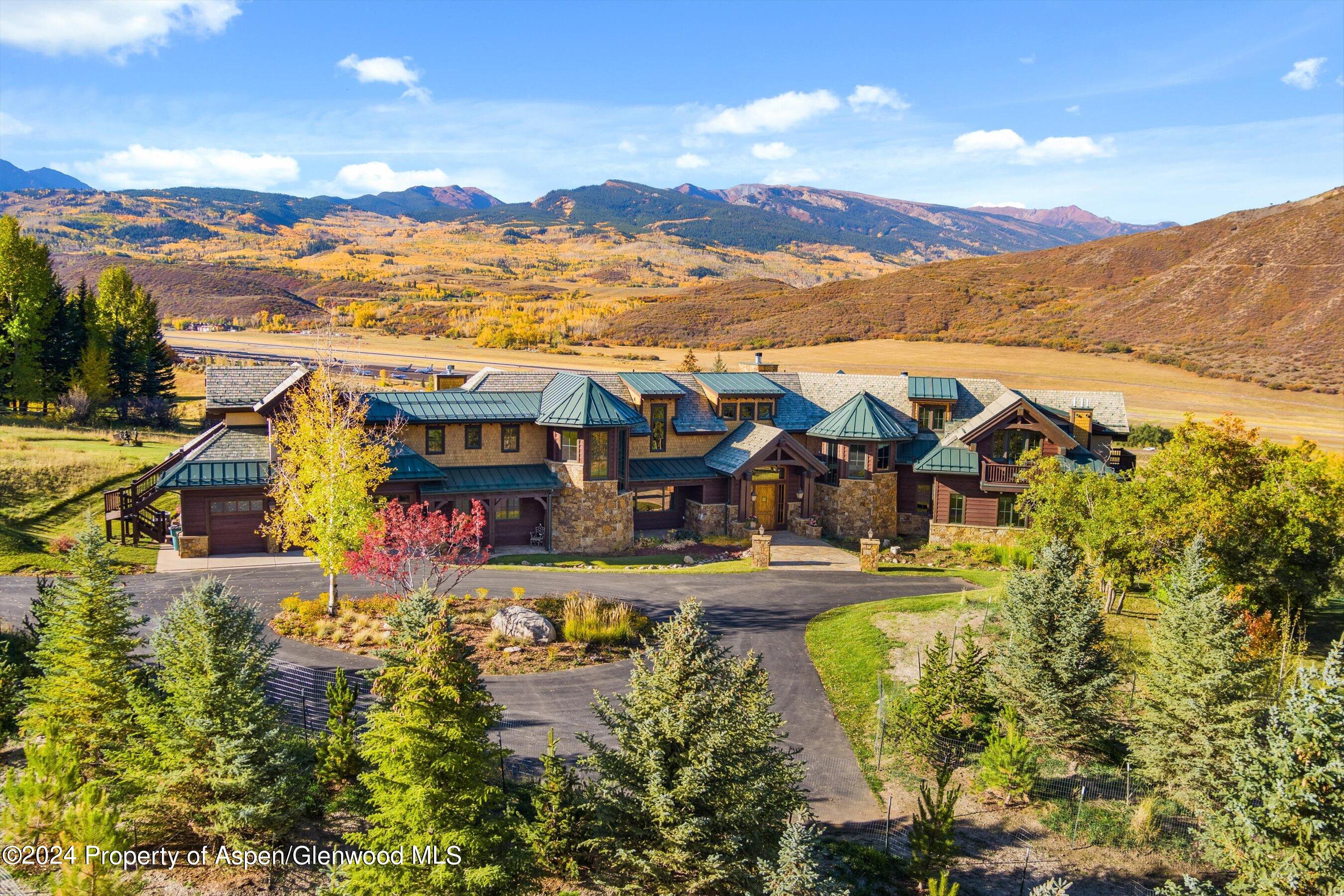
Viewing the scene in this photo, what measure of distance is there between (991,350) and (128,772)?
9187cm

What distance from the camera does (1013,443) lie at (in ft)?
127

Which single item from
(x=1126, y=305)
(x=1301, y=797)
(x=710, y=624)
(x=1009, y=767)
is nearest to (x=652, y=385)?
(x=710, y=624)

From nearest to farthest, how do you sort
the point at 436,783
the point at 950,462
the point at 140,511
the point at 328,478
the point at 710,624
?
the point at 436,783 < the point at 328,478 < the point at 710,624 < the point at 140,511 < the point at 950,462

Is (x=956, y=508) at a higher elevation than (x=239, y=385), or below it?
below

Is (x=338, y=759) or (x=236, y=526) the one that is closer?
(x=338, y=759)

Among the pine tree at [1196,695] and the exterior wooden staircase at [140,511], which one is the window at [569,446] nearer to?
the exterior wooden staircase at [140,511]

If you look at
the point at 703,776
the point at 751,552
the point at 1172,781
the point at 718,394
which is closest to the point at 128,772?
the point at 703,776

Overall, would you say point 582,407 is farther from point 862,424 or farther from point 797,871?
point 797,871

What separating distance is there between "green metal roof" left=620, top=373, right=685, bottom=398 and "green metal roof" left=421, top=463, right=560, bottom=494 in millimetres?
6398

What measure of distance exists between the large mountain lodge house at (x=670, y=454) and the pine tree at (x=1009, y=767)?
22900 mm

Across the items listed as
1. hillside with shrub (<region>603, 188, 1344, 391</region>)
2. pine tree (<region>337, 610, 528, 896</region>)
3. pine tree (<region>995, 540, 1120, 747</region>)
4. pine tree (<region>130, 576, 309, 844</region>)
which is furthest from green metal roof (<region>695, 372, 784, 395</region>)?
hillside with shrub (<region>603, 188, 1344, 391</region>)

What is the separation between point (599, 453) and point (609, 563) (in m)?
5.45

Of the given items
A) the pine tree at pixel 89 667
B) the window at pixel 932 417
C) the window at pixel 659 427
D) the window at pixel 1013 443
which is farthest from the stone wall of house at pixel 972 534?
the pine tree at pixel 89 667

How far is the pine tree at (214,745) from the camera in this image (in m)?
12.5
